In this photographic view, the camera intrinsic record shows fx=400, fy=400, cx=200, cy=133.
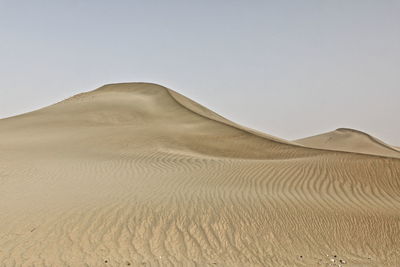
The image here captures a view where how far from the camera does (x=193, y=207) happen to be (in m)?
9.23

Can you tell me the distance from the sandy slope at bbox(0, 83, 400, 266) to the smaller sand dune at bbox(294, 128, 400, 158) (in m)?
36.7

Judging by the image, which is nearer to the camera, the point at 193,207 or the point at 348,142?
the point at 193,207

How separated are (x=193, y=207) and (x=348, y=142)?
51315mm

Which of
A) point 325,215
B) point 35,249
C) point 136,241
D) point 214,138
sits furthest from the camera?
point 214,138

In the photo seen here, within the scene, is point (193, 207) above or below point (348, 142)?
above

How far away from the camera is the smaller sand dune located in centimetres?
5122

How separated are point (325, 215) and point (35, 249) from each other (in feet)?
20.4

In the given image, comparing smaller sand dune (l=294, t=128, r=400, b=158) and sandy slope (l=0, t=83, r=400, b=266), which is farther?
smaller sand dune (l=294, t=128, r=400, b=158)

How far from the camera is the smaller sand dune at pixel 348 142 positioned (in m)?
51.2

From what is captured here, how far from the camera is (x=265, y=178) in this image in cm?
1241

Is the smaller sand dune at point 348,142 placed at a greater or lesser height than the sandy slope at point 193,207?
lesser

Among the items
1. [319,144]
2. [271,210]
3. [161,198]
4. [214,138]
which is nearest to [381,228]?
[271,210]

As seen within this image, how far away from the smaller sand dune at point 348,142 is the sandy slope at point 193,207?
36665 millimetres

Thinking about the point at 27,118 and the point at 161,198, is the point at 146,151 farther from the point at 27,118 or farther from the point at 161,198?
the point at 27,118
